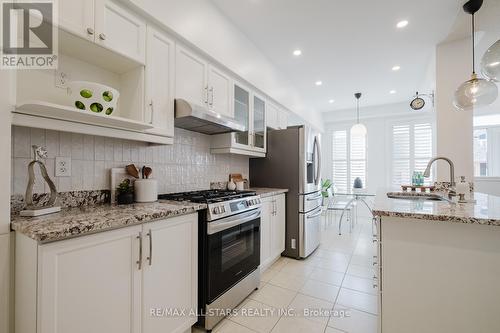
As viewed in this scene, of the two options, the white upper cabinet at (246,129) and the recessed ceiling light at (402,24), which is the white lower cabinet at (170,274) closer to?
the white upper cabinet at (246,129)

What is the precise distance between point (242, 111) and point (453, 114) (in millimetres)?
2597

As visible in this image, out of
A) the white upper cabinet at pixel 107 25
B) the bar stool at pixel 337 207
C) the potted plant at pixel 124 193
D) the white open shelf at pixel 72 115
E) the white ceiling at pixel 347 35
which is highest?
the white ceiling at pixel 347 35

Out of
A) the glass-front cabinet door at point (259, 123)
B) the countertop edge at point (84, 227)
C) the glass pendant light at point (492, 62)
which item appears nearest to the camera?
the countertop edge at point (84, 227)

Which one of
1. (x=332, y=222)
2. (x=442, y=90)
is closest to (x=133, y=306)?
(x=442, y=90)

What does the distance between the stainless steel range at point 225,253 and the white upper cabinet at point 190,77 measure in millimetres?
906

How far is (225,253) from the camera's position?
5.95 ft

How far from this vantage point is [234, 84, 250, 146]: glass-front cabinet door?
8.66ft

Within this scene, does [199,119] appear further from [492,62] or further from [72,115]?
[492,62]

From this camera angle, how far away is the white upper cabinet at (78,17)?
4.00 feet

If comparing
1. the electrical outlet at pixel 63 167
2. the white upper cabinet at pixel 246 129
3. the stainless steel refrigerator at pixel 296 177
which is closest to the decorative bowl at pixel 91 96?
the electrical outlet at pixel 63 167

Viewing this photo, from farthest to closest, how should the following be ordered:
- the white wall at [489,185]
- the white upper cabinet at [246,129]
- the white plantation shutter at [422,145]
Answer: the white plantation shutter at [422,145], the white wall at [489,185], the white upper cabinet at [246,129]

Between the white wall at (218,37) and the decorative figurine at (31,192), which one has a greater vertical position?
the white wall at (218,37)

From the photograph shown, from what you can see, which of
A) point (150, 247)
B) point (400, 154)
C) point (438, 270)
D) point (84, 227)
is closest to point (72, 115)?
point (84, 227)

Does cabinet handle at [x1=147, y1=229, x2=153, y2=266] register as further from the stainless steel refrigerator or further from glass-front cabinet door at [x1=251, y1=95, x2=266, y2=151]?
the stainless steel refrigerator
